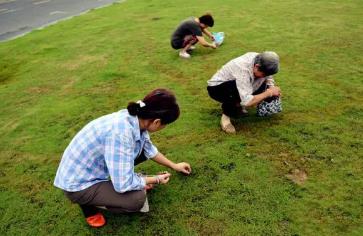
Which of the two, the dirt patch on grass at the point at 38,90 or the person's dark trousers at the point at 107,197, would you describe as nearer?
the person's dark trousers at the point at 107,197

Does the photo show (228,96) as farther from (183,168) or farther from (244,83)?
(183,168)

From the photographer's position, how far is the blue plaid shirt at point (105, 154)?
268cm

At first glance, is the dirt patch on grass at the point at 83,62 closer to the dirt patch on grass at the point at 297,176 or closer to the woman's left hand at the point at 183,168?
the woman's left hand at the point at 183,168

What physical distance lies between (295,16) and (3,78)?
19.9 ft

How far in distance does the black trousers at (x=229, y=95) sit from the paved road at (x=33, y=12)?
24.8ft

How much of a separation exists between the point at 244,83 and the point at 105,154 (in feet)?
5.96

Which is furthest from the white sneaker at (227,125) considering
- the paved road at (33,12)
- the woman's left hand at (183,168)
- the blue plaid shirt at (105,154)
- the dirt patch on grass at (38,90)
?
the paved road at (33,12)

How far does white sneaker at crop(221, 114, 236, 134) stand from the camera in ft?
14.1

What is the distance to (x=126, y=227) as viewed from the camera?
3.17 metres

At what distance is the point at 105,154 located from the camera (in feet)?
8.85

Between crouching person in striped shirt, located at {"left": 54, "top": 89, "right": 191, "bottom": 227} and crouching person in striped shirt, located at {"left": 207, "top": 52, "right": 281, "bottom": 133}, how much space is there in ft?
4.29

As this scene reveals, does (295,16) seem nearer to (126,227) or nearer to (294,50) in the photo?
(294,50)

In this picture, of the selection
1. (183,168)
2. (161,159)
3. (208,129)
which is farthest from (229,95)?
(161,159)

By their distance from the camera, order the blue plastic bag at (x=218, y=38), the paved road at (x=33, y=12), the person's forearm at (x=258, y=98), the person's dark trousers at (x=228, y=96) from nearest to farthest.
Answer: the person's forearm at (x=258, y=98) → the person's dark trousers at (x=228, y=96) → the blue plastic bag at (x=218, y=38) → the paved road at (x=33, y=12)
